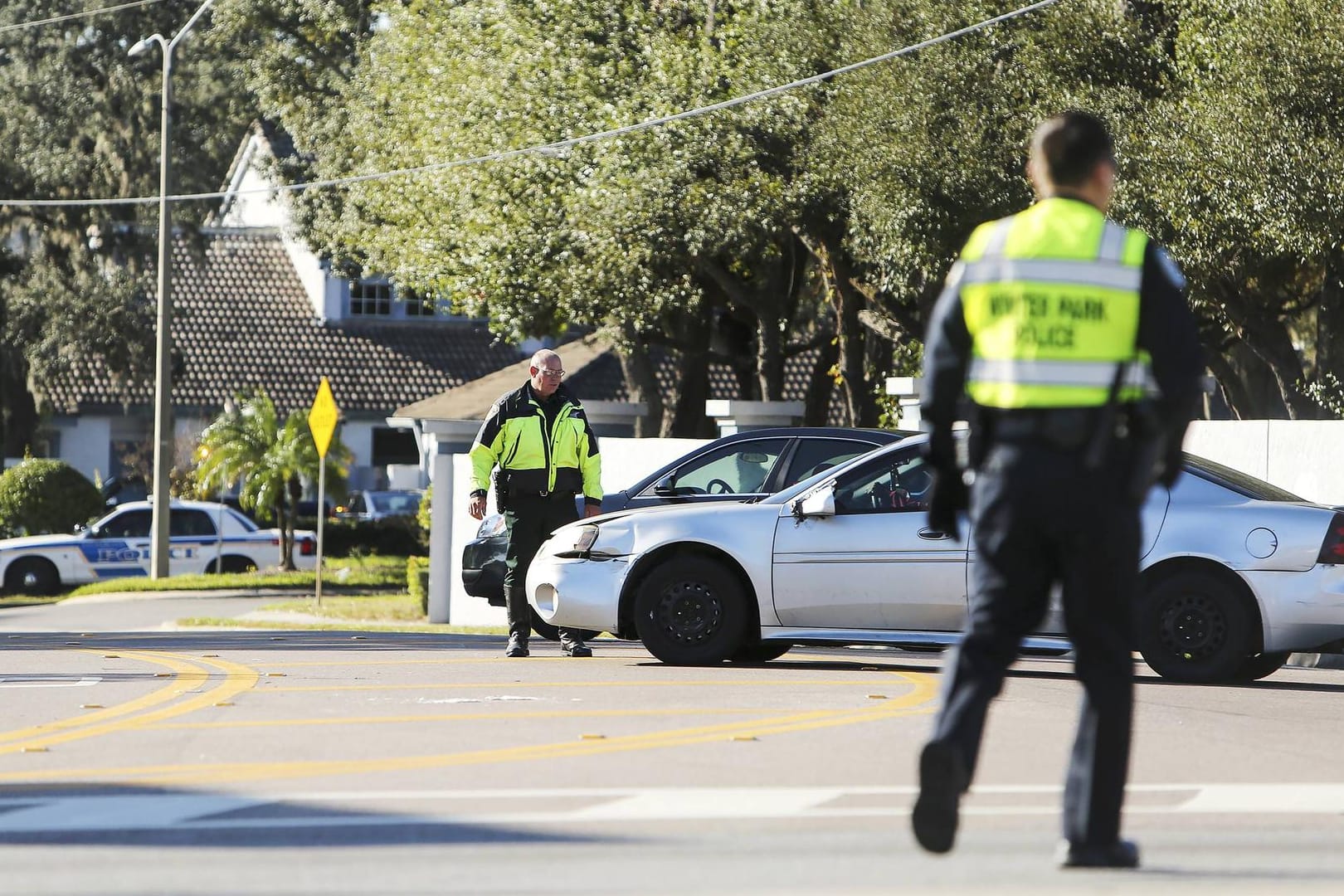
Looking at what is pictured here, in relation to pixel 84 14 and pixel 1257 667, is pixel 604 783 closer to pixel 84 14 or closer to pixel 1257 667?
pixel 1257 667

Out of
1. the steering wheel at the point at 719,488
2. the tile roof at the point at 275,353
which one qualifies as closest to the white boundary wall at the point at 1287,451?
the steering wheel at the point at 719,488

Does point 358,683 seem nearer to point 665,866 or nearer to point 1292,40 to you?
point 665,866

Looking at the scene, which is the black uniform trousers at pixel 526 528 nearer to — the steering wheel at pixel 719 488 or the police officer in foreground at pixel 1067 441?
the steering wheel at pixel 719 488

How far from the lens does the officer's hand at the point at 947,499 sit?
546 centimetres

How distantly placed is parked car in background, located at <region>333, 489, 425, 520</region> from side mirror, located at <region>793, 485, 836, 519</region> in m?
31.1

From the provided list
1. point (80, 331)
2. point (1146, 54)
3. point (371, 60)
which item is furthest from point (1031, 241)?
point (80, 331)

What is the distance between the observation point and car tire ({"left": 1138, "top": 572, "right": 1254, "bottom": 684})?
11.4 metres

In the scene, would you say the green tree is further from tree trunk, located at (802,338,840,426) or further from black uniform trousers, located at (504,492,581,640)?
black uniform trousers, located at (504,492,581,640)

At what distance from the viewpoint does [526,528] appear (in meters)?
13.1

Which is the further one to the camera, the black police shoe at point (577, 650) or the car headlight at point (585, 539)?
the black police shoe at point (577, 650)

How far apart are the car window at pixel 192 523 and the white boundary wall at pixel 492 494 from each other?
41.3 feet

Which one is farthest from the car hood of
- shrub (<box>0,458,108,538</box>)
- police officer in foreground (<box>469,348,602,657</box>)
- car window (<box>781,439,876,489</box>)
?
police officer in foreground (<box>469,348,602,657</box>)

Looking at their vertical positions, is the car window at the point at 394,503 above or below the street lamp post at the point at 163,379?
below

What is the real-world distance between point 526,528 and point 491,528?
322cm
